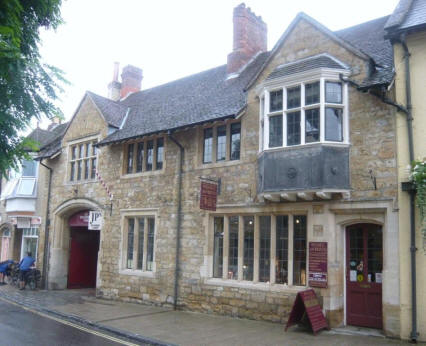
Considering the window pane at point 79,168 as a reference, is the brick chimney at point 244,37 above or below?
above

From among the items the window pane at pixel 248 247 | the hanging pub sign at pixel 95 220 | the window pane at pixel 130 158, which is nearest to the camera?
the window pane at pixel 248 247

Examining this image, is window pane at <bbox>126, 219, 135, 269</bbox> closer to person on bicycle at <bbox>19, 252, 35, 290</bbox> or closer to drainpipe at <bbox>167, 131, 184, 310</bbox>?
drainpipe at <bbox>167, 131, 184, 310</bbox>

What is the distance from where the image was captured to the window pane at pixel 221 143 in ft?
45.5

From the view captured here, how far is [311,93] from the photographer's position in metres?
11.3

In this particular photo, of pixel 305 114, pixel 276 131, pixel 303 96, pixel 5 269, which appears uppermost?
pixel 303 96

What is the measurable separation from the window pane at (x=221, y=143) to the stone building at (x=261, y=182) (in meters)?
0.05

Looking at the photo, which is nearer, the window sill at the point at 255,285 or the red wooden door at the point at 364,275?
the red wooden door at the point at 364,275

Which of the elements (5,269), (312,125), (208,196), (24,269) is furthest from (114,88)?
(312,125)

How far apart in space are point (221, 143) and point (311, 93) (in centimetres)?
374

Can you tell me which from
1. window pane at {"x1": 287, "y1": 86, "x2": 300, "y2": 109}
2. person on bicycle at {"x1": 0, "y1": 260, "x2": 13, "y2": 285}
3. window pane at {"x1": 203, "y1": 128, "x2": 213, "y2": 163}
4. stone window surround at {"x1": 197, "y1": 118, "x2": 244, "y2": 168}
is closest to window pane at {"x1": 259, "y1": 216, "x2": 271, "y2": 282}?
stone window surround at {"x1": 197, "y1": 118, "x2": 244, "y2": 168}

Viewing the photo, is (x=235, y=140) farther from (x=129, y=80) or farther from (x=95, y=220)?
(x=129, y=80)

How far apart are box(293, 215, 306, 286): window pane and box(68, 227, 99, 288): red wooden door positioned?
1234 centimetres

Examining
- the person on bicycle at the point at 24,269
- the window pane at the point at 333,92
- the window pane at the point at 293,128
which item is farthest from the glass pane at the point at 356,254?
the person on bicycle at the point at 24,269

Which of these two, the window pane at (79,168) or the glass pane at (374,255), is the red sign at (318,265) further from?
the window pane at (79,168)
